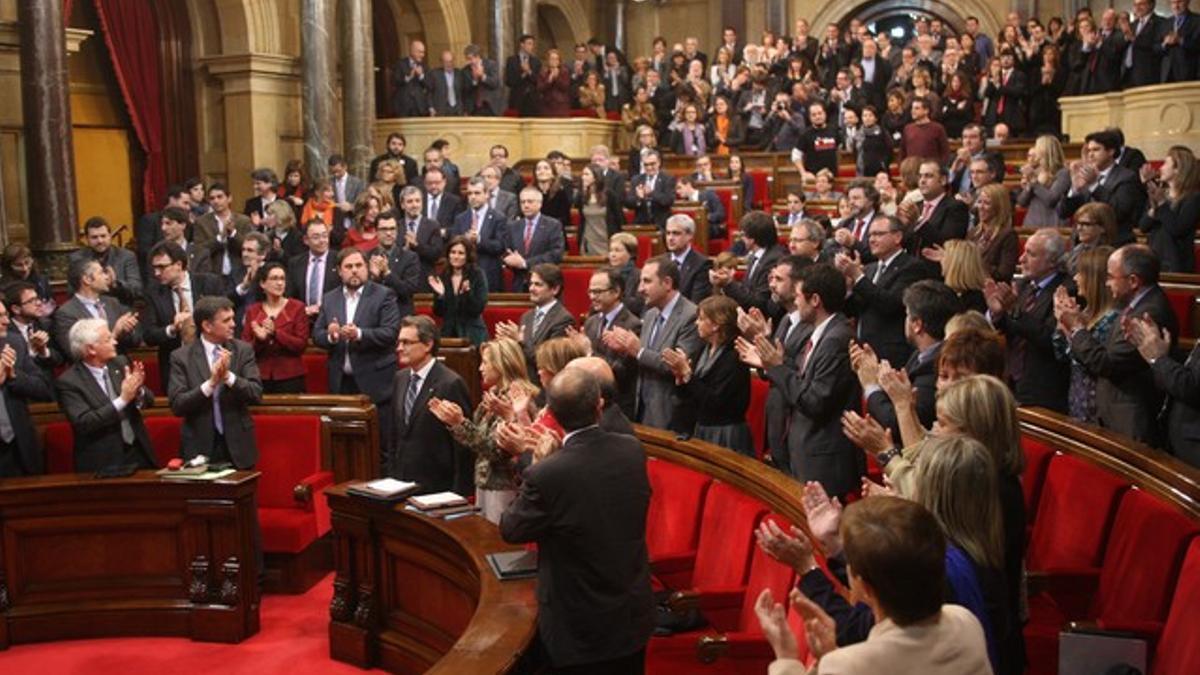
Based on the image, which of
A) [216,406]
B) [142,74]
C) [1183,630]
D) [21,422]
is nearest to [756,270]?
[216,406]

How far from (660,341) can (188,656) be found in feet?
7.63

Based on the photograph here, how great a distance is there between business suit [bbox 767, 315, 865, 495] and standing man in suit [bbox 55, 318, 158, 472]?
2733mm

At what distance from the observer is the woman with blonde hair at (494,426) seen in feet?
13.9

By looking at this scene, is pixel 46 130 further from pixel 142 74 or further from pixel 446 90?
pixel 446 90

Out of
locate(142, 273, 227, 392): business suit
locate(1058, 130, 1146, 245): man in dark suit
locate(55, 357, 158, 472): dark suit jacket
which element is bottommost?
locate(55, 357, 158, 472): dark suit jacket

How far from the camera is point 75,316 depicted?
6.27 metres

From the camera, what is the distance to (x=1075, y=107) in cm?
1226

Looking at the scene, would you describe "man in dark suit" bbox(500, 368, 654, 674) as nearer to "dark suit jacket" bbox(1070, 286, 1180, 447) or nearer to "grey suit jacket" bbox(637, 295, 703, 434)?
"grey suit jacket" bbox(637, 295, 703, 434)

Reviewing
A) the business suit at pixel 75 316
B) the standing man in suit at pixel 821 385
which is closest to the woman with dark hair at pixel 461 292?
the business suit at pixel 75 316

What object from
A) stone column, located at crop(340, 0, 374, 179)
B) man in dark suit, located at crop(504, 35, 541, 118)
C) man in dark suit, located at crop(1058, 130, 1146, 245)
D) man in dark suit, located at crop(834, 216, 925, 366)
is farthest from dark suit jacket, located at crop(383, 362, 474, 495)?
man in dark suit, located at crop(504, 35, 541, 118)

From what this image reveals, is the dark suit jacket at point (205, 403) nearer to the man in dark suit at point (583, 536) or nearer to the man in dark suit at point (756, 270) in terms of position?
the man in dark suit at point (756, 270)

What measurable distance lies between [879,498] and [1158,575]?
1.49m

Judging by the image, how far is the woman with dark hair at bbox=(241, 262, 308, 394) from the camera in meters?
6.32

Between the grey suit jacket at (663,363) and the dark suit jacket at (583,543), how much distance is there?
180cm
